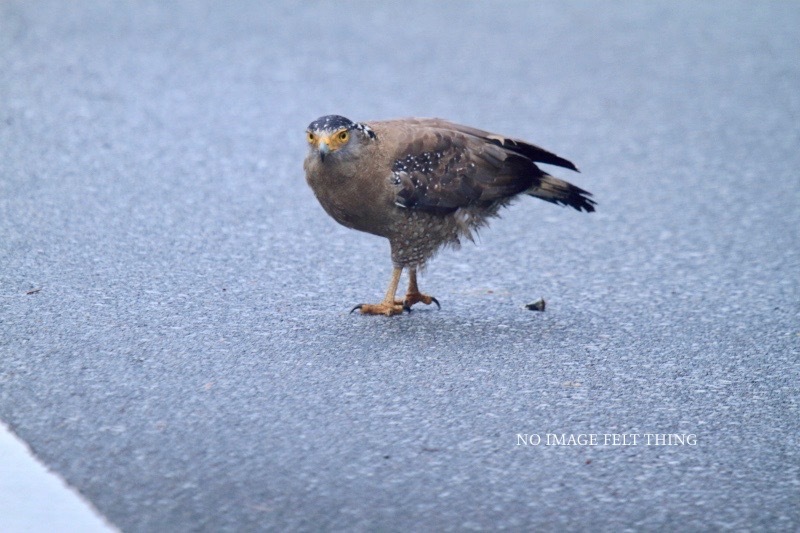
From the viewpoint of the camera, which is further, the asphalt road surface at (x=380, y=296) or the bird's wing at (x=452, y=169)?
the bird's wing at (x=452, y=169)

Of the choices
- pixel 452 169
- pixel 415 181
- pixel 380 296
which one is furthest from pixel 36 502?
pixel 452 169

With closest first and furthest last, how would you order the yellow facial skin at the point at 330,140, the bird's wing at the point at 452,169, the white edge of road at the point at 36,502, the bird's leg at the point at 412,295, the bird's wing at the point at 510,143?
the white edge of road at the point at 36,502 < the yellow facial skin at the point at 330,140 < the bird's wing at the point at 452,169 < the bird's leg at the point at 412,295 < the bird's wing at the point at 510,143

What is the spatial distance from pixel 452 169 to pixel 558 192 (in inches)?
27.1

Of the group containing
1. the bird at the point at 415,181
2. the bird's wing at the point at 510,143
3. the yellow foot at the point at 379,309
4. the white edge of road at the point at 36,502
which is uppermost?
Result: the bird's wing at the point at 510,143

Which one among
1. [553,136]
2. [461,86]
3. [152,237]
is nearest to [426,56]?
[461,86]

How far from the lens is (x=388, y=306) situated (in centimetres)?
554

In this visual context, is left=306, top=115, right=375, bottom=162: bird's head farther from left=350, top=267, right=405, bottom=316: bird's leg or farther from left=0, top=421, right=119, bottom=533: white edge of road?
left=0, top=421, right=119, bottom=533: white edge of road

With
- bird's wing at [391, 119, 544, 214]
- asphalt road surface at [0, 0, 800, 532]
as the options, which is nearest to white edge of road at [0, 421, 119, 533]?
asphalt road surface at [0, 0, 800, 532]

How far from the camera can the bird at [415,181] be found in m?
5.28

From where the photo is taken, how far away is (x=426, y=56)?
1135 centimetres

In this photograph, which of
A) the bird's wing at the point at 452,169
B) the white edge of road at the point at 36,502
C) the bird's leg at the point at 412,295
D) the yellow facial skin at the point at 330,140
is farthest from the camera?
the bird's leg at the point at 412,295

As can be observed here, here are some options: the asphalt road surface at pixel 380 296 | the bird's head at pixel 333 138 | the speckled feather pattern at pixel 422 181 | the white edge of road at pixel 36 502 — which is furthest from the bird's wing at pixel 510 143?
the white edge of road at pixel 36 502

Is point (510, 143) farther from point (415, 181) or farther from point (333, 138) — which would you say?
point (333, 138)

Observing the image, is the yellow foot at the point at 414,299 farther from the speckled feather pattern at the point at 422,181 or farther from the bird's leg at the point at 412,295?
the speckled feather pattern at the point at 422,181
